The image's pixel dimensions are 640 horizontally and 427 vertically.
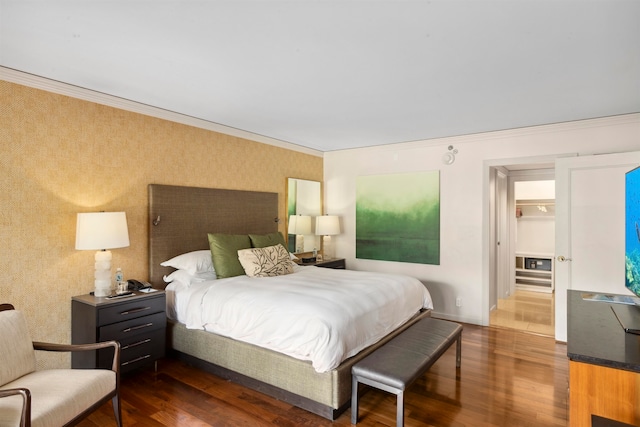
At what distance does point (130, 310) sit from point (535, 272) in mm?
6917

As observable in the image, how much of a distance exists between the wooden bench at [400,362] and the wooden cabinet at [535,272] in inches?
188

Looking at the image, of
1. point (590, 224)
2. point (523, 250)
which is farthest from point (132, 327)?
point (523, 250)

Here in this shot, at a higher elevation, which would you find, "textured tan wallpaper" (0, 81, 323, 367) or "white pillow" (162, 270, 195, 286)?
"textured tan wallpaper" (0, 81, 323, 367)

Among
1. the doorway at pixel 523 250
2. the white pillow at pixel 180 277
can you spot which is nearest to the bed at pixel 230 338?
the white pillow at pixel 180 277

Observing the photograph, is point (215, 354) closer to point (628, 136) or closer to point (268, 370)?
point (268, 370)

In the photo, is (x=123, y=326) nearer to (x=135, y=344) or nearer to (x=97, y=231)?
(x=135, y=344)

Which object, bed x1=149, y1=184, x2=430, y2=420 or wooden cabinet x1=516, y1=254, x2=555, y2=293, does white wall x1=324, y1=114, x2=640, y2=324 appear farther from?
wooden cabinet x1=516, y1=254, x2=555, y2=293

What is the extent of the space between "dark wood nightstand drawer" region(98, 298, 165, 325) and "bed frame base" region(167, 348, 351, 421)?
0.57 metres

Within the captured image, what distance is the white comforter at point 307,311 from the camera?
8.18 ft

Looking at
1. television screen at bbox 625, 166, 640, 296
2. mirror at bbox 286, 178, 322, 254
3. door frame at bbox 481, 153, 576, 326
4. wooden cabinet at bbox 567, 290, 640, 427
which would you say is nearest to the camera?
wooden cabinet at bbox 567, 290, 640, 427

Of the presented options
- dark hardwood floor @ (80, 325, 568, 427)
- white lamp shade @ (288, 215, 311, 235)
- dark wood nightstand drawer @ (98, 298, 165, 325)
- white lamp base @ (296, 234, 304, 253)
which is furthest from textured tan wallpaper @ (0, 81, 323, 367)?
white lamp base @ (296, 234, 304, 253)

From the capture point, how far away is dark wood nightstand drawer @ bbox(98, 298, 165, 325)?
283 cm

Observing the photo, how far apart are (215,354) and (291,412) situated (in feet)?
2.91

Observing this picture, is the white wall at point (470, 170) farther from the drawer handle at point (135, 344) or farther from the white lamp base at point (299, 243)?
the drawer handle at point (135, 344)
